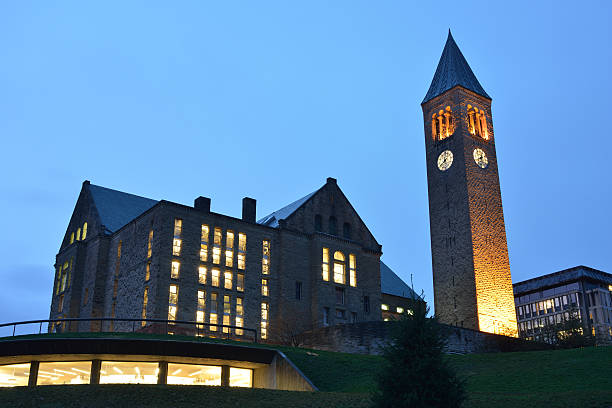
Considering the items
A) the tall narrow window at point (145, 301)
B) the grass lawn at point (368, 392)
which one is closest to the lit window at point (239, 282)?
the tall narrow window at point (145, 301)

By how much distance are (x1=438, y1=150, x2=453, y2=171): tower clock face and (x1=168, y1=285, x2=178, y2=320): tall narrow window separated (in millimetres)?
35727

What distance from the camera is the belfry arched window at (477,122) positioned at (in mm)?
80000

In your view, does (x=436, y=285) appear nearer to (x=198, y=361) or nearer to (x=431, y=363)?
(x=198, y=361)

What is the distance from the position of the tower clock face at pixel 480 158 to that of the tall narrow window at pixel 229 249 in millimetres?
30869

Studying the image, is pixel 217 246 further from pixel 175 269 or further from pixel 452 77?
pixel 452 77

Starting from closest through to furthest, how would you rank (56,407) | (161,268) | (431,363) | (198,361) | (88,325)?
(431,363) < (56,407) < (198,361) < (161,268) < (88,325)

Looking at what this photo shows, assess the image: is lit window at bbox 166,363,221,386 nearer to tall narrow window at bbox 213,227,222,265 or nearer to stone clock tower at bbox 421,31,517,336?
tall narrow window at bbox 213,227,222,265

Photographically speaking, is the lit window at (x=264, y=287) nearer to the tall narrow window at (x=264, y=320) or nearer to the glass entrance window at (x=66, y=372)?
the tall narrow window at (x=264, y=320)

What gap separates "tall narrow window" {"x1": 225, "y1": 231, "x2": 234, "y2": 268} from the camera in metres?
62.8

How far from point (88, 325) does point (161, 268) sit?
1095 centimetres

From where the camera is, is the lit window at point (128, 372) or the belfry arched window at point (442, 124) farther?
the belfry arched window at point (442, 124)

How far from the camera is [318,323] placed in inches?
2534

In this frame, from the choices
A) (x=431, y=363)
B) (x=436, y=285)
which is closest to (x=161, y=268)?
(x=436, y=285)

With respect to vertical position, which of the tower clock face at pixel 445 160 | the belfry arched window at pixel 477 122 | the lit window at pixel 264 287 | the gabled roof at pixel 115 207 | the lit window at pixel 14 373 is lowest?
the lit window at pixel 14 373
